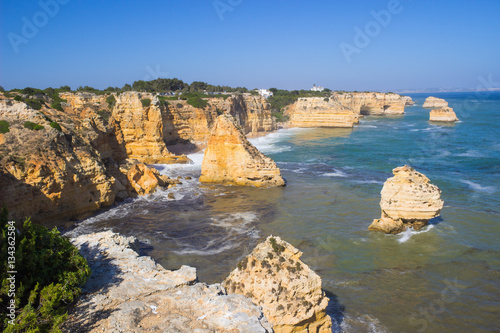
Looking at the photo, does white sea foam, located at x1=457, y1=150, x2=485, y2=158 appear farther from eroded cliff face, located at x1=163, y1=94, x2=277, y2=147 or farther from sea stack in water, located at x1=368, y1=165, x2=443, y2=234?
sea stack in water, located at x1=368, y1=165, x2=443, y2=234

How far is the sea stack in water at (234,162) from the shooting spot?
2473cm

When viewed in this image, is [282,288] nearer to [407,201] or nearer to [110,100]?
[407,201]

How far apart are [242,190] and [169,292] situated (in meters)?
16.9

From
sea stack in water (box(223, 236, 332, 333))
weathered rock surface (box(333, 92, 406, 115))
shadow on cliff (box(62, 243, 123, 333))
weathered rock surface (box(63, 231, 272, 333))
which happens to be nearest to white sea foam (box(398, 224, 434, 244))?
sea stack in water (box(223, 236, 332, 333))

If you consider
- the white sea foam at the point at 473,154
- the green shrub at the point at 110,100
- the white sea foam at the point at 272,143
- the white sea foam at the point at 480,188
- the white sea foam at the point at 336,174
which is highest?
the green shrub at the point at 110,100

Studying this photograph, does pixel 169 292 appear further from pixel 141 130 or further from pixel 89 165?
pixel 141 130

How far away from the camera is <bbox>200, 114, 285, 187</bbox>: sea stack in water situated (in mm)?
24734

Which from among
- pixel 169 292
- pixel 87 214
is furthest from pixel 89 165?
pixel 169 292

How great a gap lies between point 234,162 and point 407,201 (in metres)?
12.9

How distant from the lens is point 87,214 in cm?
1828

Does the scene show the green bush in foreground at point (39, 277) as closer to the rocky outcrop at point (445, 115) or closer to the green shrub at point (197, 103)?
the green shrub at point (197, 103)

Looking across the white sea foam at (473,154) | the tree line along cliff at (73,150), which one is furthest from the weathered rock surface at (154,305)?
the white sea foam at (473,154)

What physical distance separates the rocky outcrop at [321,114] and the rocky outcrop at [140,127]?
4296cm

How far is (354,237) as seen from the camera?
16.2 m
